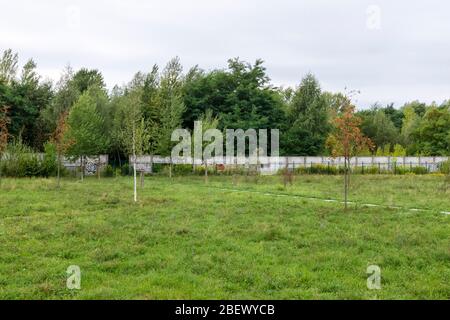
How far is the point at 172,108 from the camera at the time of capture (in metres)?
43.0

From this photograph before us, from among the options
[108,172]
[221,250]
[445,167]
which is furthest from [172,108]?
[221,250]

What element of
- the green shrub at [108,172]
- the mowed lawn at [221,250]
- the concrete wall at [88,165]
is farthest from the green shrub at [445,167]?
the concrete wall at [88,165]

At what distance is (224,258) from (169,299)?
2680 mm

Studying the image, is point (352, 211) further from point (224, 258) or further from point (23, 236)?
point (23, 236)

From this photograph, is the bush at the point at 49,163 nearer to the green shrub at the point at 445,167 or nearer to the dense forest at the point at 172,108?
the dense forest at the point at 172,108

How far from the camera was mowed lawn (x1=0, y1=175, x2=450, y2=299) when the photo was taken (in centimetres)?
787

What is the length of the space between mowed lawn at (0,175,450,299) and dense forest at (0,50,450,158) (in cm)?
2469

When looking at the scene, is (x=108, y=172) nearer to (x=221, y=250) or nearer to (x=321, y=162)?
(x=321, y=162)

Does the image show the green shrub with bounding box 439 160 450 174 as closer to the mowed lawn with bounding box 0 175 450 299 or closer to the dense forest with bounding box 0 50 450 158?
the dense forest with bounding box 0 50 450 158

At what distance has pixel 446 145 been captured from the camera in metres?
55.2

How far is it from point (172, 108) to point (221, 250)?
110ft

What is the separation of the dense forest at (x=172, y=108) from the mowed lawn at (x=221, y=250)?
24.7 metres

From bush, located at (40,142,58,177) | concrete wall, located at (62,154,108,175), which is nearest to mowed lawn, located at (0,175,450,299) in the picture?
bush, located at (40,142,58,177)
